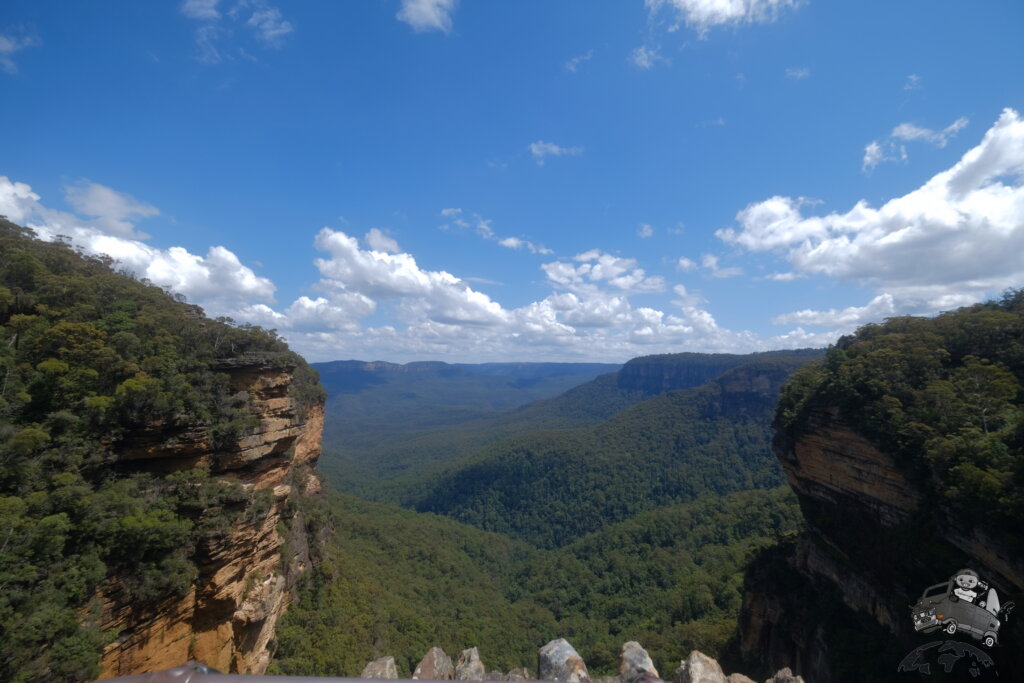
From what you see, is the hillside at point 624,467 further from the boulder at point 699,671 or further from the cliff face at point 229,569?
the boulder at point 699,671

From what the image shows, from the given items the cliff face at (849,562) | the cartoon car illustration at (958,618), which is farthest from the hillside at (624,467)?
the cartoon car illustration at (958,618)

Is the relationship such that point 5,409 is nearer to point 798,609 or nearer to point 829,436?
point 829,436

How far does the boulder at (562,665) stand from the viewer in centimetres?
922

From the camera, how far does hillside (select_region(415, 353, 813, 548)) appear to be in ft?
262

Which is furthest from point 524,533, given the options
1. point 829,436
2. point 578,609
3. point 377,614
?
point 829,436

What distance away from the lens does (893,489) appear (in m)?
19.5

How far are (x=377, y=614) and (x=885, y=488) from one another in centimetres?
2965

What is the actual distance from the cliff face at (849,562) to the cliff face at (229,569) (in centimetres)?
2669

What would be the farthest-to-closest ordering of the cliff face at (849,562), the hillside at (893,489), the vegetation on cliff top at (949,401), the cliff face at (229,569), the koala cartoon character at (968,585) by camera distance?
the cliff face at (849,562), the hillside at (893,489), the vegetation on cliff top at (949,401), the koala cartoon character at (968,585), the cliff face at (229,569)

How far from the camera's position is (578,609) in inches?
1882

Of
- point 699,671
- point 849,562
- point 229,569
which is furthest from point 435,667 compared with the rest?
point 849,562

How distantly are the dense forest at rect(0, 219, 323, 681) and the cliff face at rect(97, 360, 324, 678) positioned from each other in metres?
0.50

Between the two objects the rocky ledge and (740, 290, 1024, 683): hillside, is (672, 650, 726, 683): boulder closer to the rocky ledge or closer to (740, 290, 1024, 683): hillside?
the rocky ledge

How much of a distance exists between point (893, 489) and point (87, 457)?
108 ft
